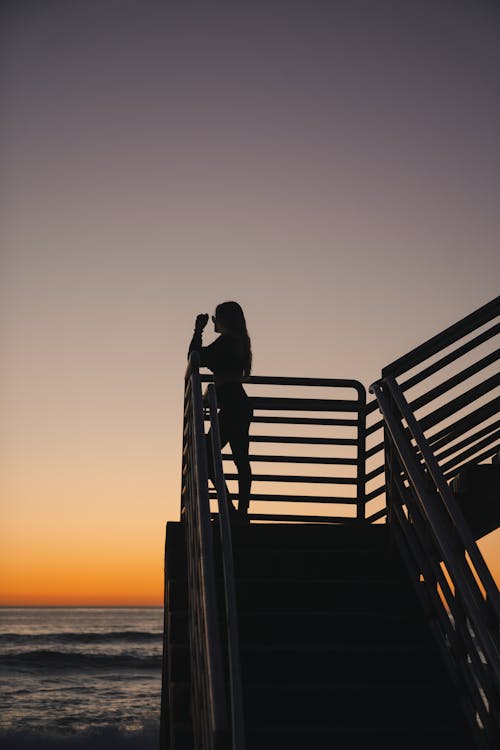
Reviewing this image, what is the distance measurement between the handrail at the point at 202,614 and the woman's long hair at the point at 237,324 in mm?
1247

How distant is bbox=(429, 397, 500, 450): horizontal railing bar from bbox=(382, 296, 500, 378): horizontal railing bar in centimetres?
49

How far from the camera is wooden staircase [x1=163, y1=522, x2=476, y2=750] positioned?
385 cm

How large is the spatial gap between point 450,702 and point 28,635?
1786 inches

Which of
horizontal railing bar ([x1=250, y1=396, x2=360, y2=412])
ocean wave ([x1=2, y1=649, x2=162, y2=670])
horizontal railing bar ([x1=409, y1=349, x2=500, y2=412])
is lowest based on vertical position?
horizontal railing bar ([x1=409, y1=349, x2=500, y2=412])

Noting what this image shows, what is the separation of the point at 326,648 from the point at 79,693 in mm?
25809

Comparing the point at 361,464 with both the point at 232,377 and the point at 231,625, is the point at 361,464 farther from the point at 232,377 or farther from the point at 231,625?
the point at 231,625

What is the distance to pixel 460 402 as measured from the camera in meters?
5.13

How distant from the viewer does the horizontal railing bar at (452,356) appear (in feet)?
17.7

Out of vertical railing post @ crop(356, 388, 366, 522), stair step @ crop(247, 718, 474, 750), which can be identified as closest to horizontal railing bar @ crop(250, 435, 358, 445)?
vertical railing post @ crop(356, 388, 366, 522)

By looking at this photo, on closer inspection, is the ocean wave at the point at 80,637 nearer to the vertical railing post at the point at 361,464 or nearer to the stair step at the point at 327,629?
the vertical railing post at the point at 361,464

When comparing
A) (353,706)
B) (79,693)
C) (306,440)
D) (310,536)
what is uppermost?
(79,693)

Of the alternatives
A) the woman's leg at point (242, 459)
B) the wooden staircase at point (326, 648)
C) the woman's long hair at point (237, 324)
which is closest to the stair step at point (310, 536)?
the wooden staircase at point (326, 648)

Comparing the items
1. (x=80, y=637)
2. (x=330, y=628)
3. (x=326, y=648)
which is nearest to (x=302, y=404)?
(x=330, y=628)

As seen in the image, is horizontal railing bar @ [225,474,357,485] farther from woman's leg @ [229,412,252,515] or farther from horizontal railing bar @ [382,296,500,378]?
horizontal railing bar @ [382,296,500,378]
